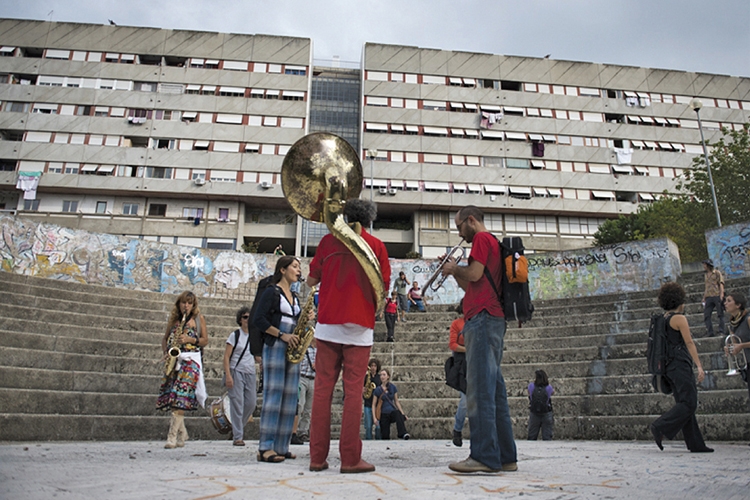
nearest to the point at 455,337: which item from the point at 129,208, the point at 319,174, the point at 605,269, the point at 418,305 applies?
the point at 319,174

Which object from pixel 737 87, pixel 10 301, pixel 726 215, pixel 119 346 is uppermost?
pixel 737 87

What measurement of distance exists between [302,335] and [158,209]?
134 ft

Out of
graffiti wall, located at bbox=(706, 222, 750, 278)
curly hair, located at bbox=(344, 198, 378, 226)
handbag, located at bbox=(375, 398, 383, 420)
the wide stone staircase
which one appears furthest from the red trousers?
graffiti wall, located at bbox=(706, 222, 750, 278)

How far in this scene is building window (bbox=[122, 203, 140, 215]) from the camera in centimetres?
4088

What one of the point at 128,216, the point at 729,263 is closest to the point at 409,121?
the point at 128,216

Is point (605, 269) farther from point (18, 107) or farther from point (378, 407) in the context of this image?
point (18, 107)

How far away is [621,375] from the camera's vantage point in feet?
30.2

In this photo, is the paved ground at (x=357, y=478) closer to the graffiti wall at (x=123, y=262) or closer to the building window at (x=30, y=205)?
the graffiti wall at (x=123, y=262)

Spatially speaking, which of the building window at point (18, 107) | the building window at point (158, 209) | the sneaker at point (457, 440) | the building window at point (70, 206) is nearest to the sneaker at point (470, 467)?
the sneaker at point (457, 440)

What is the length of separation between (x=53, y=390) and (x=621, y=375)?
9.63 metres

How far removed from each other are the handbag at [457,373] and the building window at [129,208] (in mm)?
40178

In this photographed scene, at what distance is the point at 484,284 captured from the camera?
12.6 feet

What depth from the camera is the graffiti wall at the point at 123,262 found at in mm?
14516

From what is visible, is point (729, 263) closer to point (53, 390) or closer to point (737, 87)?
point (53, 390)
